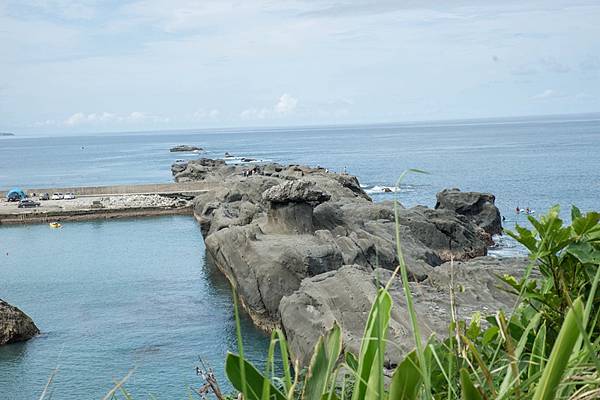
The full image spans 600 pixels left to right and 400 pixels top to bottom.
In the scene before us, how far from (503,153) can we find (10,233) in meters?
93.7

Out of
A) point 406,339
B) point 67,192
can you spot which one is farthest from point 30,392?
point 67,192

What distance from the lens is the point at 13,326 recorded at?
2483 centimetres

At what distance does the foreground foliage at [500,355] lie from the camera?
1928 millimetres

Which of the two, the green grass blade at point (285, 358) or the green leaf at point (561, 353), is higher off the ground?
the green leaf at point (561, 353)

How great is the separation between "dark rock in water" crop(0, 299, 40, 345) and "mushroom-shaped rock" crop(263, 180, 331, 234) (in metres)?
9.92

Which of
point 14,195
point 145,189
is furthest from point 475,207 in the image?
point 14,195

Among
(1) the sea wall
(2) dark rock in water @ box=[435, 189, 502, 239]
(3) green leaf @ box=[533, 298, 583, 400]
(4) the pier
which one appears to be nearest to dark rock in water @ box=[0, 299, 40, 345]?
(3) green leaf @ box=[533, 298, 583, 400]

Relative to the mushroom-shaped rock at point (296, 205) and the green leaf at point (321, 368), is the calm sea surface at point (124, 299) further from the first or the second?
the mushroom-shaped rock at point (296, 205)

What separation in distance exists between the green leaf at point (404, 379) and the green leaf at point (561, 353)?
16.2 inches

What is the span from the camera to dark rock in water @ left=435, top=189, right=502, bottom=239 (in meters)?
45.0

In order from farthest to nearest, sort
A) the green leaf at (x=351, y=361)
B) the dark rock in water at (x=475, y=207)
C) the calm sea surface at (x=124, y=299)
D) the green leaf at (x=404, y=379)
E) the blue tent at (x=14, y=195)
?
the blue tent at (x=14, y=195), the dark rock in water at (x=475, y=207), the calm sea surface at (x=124, y=299), the green leaf at (x=351, y=361), the green leaf at (x=404, y=379)

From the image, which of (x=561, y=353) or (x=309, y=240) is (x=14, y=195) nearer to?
(x=309, y=240)

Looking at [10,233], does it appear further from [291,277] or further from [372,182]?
[372,182]

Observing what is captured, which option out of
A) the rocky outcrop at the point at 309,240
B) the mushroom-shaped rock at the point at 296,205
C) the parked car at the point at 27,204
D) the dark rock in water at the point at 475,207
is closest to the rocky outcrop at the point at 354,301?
the rocky outcrop at the point at 309,240
